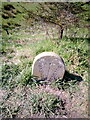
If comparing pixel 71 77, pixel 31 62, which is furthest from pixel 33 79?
pixel 71 77

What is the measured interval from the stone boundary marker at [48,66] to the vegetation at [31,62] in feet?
0.43

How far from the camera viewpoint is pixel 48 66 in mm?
4523

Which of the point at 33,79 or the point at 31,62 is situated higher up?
the point at 31,62

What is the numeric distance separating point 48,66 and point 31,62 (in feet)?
2.56

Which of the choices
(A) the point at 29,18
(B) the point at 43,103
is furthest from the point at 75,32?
(B) the point at 43,103

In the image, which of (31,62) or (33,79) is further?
(31,62)

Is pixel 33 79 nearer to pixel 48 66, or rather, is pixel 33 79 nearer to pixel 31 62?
pixel 48 66

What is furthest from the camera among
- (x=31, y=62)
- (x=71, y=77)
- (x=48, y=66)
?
(x=31, y=62)

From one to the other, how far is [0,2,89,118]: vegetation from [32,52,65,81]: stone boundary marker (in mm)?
132

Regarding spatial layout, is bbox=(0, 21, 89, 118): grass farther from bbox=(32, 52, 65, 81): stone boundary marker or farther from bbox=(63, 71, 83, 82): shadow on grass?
bbox=(32, 52, 65, 81): stone boundary marker

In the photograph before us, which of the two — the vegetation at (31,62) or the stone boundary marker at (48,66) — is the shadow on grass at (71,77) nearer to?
the vegetation at (31,62)

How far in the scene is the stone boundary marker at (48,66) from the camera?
442 cm

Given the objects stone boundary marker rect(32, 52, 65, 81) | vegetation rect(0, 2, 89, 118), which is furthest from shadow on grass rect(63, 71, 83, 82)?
stone boundary marker rect(32, 52, 65, 81)

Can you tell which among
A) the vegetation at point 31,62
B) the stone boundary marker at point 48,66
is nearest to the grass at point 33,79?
the vegetation at point 31,62
